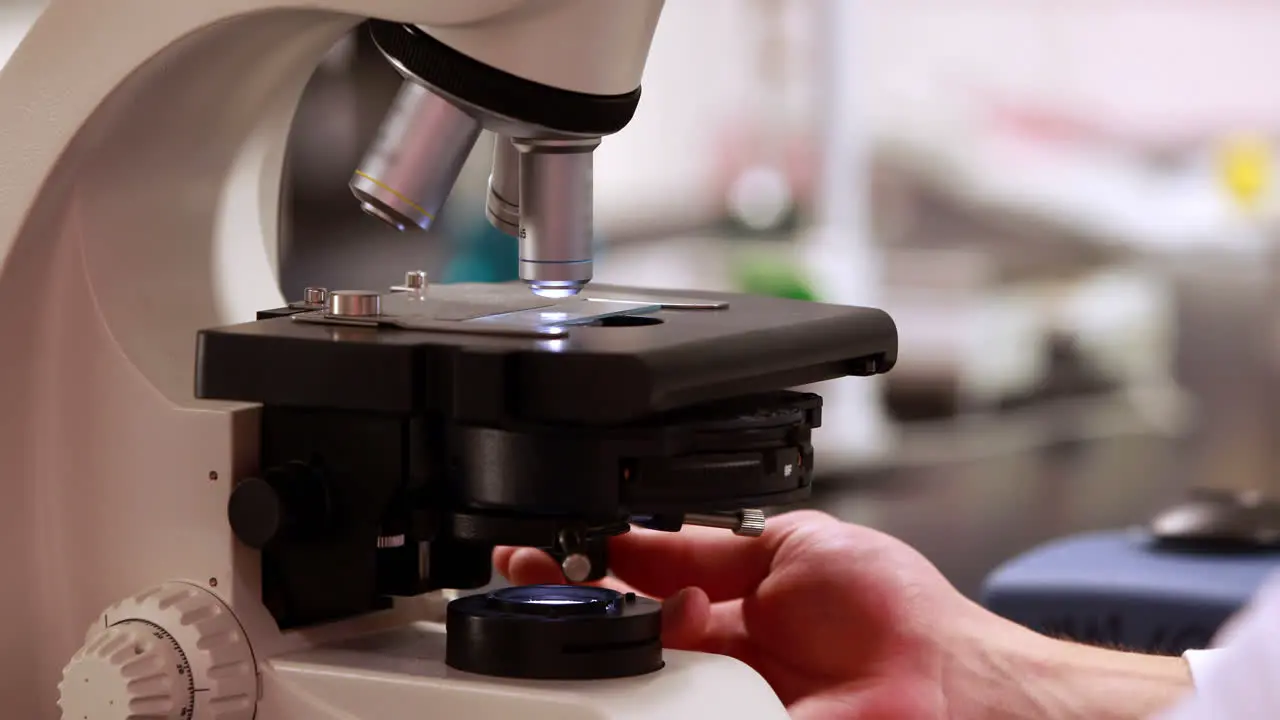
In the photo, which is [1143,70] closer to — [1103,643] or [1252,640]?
[1103,643]

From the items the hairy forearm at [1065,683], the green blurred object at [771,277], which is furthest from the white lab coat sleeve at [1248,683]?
the green blurred object at [771,277]

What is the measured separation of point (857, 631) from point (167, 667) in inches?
20.9

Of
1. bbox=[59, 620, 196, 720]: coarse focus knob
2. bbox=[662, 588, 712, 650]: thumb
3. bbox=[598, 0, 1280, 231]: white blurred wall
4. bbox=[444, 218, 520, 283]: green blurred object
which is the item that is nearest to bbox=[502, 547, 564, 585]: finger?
bbox=[662, 588, 712, 650]: thumb

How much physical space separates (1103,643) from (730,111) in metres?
2.31

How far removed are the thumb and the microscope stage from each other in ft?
0.69

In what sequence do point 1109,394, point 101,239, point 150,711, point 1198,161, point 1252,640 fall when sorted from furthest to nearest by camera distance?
point 1109,394 → point 1198,161 → point 101,239 → point 150,711 → point 1252,640

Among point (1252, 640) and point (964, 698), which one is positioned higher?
point (1252, 640)

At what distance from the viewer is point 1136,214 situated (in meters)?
3.76

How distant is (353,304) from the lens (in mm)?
951

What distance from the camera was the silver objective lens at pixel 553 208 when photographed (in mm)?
938

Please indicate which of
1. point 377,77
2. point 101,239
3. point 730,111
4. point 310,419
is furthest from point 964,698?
point 730,111

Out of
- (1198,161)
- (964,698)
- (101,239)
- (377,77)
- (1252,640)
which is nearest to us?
(1252,640)

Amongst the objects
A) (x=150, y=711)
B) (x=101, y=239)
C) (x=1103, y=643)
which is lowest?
(x=1103, y=643)

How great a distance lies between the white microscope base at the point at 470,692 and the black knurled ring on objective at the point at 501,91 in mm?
315
